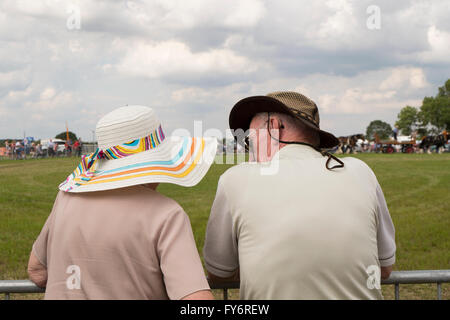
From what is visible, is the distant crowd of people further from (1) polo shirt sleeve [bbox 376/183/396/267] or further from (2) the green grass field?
(1) polo shirt sleeve [bbox 376/183/396/267]

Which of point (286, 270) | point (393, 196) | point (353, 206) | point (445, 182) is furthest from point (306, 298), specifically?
point (445, 182)

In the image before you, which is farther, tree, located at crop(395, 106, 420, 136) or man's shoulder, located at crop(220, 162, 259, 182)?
tree, located at crop(395, 106, 420, 136)

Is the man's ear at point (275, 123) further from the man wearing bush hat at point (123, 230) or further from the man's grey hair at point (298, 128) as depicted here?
the man wearing bush hat at point (123, 230)

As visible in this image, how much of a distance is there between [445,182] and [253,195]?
16.0m

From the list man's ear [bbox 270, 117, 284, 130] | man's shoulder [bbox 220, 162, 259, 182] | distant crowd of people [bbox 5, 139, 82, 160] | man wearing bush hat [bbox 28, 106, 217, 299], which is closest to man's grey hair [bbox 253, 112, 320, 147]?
man's ear [bbox 270, 117, 284, 130]

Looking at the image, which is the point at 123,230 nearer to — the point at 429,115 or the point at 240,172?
the point at 240,172

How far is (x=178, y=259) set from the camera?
5.28ft

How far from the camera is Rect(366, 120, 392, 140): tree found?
130 meters

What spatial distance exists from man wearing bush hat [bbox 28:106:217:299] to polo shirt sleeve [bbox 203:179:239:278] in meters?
0.17

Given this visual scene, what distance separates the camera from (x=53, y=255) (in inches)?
69.8

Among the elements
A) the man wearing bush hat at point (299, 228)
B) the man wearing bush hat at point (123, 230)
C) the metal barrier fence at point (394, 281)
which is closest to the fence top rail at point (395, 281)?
the metal barrier fence at point (394, 281)

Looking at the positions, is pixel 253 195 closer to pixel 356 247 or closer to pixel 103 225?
pixel 356 247

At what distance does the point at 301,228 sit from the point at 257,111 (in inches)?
30.4
